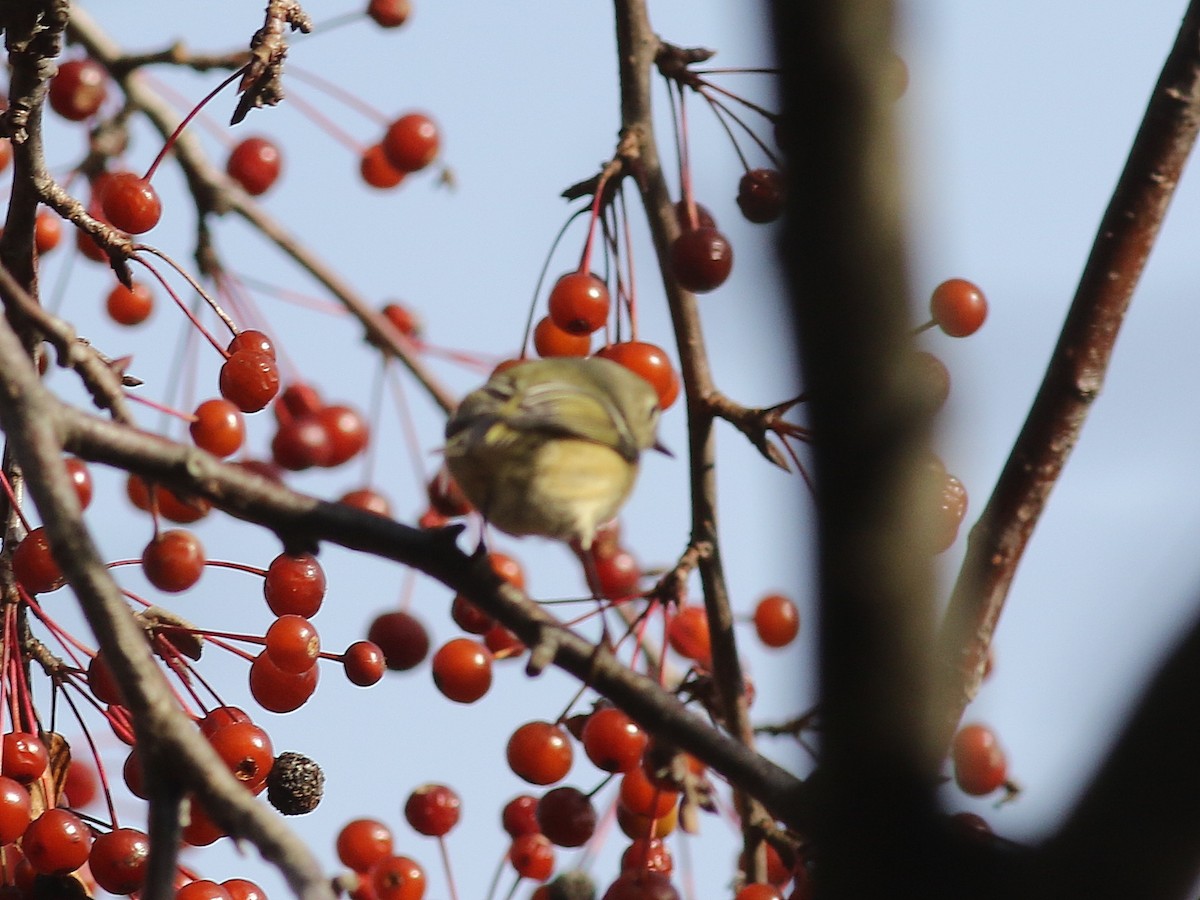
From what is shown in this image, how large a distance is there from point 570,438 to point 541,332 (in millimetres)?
500

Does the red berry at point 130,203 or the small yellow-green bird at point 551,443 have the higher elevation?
the red berry at point 130,203

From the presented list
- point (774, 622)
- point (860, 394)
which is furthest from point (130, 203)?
point (860, 394)

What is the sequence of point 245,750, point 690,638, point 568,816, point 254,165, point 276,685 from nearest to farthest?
point 245,750 → point 276,685 → point 568,816 → point 690,638 → point 254,165

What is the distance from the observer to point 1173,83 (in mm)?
2250

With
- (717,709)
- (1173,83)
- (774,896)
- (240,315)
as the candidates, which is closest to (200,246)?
(240,315)

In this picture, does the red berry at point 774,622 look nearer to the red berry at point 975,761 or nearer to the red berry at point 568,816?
the red berry at point 975,761

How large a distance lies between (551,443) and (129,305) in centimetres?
226

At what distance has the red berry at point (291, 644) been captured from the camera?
2.62 meters

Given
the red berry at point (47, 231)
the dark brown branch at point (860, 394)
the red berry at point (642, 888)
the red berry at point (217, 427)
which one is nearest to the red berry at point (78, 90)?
the red berry at point (47, 231)

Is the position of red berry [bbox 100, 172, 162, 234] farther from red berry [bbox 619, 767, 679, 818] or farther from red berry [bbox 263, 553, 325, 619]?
red berry [bbox 619, 767, 679, 818]

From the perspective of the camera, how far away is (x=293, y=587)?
8.84 feet

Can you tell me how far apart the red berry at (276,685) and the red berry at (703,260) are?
1089 millimetres

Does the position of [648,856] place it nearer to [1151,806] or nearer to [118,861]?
[118,861]

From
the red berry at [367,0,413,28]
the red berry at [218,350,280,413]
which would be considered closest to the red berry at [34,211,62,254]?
the red berry at [367,0,413,28]
